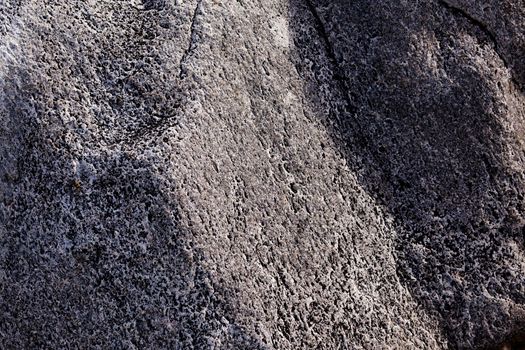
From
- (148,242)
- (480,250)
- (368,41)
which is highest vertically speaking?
(368,41)

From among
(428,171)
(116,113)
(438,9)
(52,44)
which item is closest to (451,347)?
(428,171)

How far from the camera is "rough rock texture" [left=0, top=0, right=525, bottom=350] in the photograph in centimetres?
133

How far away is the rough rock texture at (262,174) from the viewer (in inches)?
52.4

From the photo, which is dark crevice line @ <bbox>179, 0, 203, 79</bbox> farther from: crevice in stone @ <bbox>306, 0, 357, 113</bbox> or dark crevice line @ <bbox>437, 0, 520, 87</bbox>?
dark crevice line @ <bbox>437, 0, 520, 87</bbox>

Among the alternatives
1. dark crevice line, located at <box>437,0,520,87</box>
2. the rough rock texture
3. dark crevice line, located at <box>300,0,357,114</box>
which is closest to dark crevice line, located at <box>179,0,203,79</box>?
the rough rock texture

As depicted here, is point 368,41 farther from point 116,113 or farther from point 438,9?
point 116,113

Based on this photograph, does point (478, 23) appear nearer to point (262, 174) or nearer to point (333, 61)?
point (333, 61)

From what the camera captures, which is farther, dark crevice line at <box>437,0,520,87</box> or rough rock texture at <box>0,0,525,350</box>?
dark crevice line at <box>437,0,520,87</box>

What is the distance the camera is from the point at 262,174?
58.0 inches

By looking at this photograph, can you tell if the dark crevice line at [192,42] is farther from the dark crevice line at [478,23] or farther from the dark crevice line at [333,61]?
the dark crevice line at [478,23]

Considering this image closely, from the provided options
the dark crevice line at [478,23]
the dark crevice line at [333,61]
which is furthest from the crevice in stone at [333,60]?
the dark crevice line at [478,23]

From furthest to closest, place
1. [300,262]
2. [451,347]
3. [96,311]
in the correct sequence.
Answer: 1. [451,347]
2. [300,262]
3. [96,311]

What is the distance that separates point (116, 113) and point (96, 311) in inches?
16.4

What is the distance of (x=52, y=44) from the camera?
1391mm
